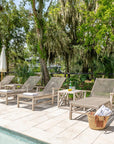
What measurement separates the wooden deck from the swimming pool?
10 centimetres

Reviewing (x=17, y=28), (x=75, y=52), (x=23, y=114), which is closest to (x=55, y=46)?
(x=75, y=52)

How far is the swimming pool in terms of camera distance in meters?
2.75

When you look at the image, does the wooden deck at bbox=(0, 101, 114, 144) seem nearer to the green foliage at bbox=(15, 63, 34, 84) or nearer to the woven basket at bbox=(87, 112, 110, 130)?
the woven basket at bbox=(87, 112, 110, 130)

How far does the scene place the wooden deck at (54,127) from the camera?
2790 millimetres

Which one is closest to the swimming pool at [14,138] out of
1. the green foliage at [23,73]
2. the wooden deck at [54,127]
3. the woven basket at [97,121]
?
the wooden deck at [54,127]

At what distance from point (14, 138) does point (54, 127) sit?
0.81m

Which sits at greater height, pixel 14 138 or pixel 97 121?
pixel 97 121

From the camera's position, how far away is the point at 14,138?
2.90 m

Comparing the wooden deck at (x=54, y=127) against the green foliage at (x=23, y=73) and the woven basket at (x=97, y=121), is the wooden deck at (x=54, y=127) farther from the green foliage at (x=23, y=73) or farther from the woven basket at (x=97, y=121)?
the green foliage at (x=23, y=73)

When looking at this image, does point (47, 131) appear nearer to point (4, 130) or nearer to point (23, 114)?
point (4, 130)

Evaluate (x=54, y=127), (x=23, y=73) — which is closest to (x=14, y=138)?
(x=54, y=127)

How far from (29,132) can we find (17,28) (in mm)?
9637

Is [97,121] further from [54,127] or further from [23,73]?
[23,73]

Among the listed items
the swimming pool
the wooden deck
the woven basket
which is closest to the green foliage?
the wooden deck
